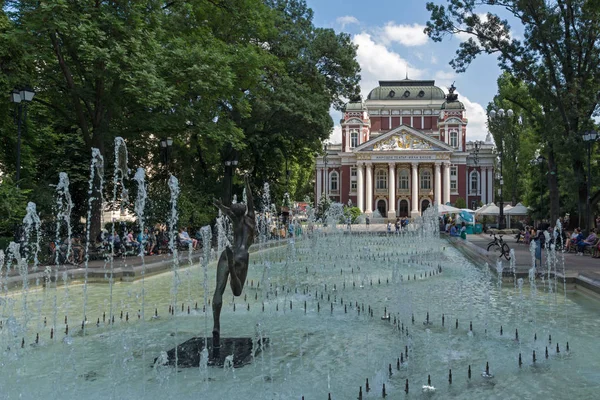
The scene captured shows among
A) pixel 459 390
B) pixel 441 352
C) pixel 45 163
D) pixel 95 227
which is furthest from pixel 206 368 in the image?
pixel 45 163

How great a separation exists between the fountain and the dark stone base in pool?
47 millimetres

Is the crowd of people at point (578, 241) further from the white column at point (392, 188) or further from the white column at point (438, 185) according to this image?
the white column at point (438, 185)

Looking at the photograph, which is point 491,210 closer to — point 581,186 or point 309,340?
point 581,186

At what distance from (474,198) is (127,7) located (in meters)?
62.8

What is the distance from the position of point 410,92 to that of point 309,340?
259ft

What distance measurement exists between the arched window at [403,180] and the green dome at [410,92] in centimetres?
1586

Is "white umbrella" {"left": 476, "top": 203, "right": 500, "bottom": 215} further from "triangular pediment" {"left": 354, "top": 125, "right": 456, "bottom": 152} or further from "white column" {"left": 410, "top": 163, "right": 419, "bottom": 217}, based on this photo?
"triangular pediment" {"left": 354, "top": 125, "right": 456, "bottom": 152}

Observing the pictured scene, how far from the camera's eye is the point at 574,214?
28047 millimetres

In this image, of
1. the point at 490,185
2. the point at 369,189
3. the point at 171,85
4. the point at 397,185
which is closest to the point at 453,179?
the point at 490,185

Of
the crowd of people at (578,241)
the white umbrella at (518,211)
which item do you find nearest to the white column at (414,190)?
the white umbrella at (518,211)

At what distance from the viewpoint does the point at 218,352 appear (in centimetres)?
584

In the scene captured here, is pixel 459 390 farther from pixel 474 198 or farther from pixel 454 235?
pixel 474 198

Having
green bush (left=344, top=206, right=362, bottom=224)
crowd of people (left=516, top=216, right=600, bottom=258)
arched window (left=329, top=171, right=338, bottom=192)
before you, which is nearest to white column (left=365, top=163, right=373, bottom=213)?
arched window (left=329, top=171, right=338, bottom=192)

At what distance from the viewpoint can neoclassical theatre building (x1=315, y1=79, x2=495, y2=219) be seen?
68312 mm
